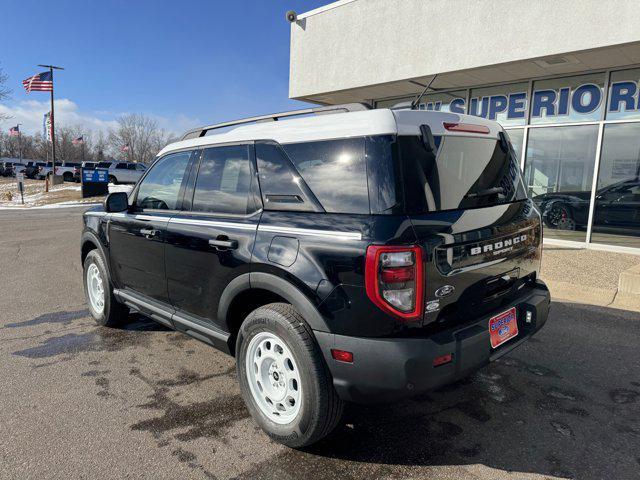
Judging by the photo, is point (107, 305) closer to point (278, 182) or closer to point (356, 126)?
point (278, 182)

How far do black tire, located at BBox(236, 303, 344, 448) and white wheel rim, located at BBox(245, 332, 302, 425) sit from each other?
59 mm

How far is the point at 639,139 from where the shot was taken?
841cm

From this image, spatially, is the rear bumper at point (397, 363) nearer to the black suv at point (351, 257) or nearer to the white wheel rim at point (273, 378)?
the black suv at point (351, 257)

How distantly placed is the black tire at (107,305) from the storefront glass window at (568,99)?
9.18m

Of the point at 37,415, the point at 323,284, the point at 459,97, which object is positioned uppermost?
the point at 459,97

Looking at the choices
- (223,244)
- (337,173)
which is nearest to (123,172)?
(223,244)

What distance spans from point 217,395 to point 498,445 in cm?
191

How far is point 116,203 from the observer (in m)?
4.01

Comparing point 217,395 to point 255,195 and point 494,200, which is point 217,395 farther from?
point 494,200

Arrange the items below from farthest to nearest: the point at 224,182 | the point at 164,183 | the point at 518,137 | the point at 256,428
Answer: the point at 518,137 < the point at 164,183 < the point at 224,182 < the point at 256,428

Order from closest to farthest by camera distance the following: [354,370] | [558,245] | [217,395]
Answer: [354,370] → [217,395] → [558,245]

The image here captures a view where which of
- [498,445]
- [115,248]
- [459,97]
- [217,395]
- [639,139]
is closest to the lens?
[498,445]

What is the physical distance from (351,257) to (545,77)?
9.31 m

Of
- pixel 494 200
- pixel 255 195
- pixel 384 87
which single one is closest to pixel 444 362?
pixel 494 200
